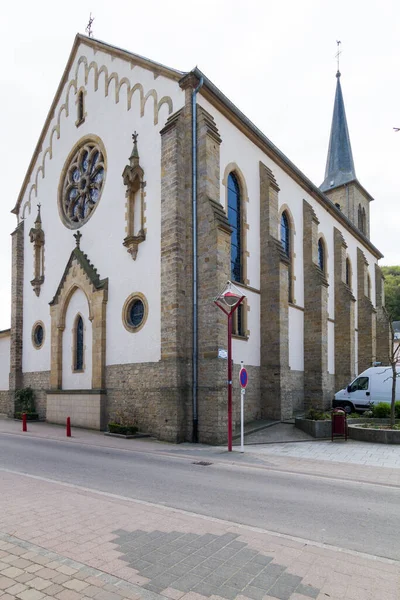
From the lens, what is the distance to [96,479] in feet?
28.2

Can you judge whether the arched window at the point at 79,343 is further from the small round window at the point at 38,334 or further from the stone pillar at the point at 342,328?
the stone pillar at the point at 342,328

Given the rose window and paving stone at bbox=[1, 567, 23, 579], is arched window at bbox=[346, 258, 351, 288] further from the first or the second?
paving stone at bbox=[1, 567, 23, 579]

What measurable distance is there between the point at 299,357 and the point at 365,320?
11.1 m

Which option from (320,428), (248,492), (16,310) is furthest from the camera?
(16,310)

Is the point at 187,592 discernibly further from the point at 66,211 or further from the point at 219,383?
the point at 66,211

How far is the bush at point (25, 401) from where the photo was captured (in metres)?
21.7

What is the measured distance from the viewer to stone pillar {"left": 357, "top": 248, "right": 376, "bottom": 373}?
30.0m

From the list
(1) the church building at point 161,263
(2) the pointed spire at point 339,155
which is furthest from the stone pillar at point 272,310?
(2) the pointed spire at point 339,155

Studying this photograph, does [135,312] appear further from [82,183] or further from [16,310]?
[16,310]

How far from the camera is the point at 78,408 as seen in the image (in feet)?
60.4

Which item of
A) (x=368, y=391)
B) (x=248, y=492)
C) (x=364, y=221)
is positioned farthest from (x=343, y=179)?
(x=248, y=492)

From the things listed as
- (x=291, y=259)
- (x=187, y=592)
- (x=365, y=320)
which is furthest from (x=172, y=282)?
(x=365, y=320)

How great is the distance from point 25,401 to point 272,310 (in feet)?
40.5

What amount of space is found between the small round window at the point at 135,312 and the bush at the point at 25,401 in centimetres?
809
